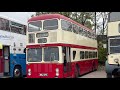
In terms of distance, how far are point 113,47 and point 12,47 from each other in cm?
445

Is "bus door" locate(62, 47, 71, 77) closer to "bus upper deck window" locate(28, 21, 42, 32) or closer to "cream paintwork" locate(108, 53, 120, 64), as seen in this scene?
"bus upper deck window" locate(28, 21, 42, 32)

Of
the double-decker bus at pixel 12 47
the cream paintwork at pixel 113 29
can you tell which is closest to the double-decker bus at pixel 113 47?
the cream paintwork at pixel 113 29

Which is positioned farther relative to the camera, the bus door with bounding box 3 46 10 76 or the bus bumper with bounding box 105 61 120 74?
the bus door with bounding box 3 46 10 76

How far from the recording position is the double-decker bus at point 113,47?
32.3 ft

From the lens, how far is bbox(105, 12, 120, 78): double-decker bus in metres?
9.84

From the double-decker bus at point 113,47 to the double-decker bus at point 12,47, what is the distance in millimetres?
4194

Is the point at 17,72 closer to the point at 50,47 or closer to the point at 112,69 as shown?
the point at 50,47

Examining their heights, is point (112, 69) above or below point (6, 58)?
below

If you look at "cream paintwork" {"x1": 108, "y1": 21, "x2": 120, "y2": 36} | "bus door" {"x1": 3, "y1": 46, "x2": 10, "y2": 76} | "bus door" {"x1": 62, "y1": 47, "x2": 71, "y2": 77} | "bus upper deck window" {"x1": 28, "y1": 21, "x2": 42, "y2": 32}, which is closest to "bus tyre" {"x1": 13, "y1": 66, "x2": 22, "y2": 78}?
"bus door" {"x1": 3, "y1": 46, "x2": 10, "y2": 76}

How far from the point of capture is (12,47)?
11477mm

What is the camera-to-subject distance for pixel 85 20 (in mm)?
18062

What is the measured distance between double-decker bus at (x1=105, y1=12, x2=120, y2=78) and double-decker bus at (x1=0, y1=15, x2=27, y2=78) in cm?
419

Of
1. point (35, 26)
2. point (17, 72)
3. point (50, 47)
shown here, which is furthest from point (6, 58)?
point (50, 47)
